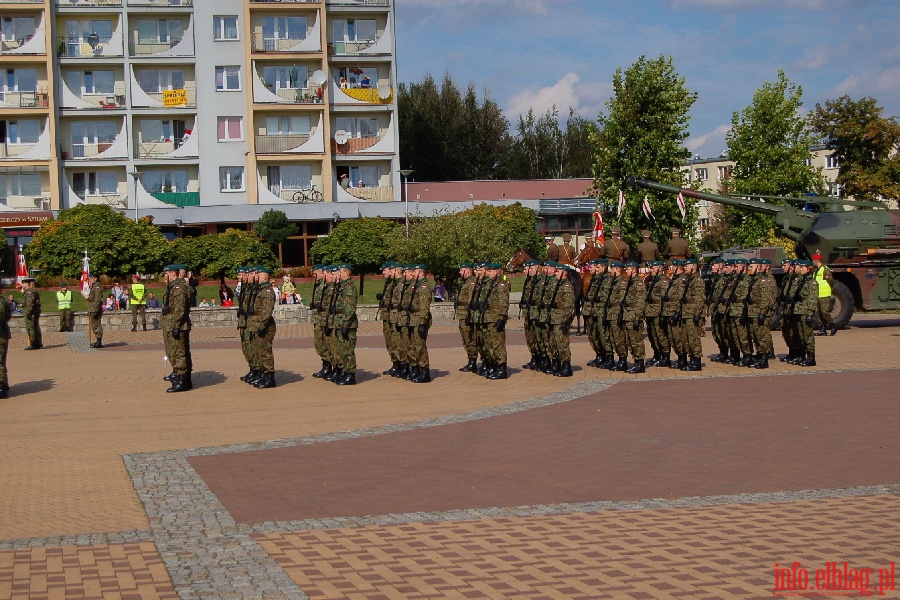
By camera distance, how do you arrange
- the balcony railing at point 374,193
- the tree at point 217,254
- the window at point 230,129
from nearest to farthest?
the tree at point 217,254, the window at point 230,129, the balcony railing at point 374,193

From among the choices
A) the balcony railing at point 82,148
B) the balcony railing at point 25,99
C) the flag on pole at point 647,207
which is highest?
the balcony railing at point 25,99

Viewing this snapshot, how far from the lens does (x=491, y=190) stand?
5566cm

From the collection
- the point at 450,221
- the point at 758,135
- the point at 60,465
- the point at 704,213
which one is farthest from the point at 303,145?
the point at 60,465

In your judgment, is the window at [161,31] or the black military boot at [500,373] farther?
the window at [161,31]

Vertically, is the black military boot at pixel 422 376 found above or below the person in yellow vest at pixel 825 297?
below

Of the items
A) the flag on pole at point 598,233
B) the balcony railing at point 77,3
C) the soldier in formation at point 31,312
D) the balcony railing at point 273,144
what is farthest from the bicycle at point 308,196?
the soldier in formation at point 31,312

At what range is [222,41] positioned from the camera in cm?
5128

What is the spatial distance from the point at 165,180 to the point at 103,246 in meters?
15.0

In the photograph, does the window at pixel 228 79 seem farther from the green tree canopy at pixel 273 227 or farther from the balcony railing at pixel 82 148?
the green tree canopy at pixel 273 227

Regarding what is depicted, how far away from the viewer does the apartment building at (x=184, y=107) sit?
50.0 metres

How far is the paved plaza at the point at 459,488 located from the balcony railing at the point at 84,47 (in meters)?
36.6

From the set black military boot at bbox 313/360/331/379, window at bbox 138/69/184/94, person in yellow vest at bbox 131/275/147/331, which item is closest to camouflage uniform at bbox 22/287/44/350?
person in yellow vest at bbox 131/275/147/331

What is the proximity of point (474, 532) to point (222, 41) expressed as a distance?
46.6 metres

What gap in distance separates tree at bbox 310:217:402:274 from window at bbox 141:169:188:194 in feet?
38.3
